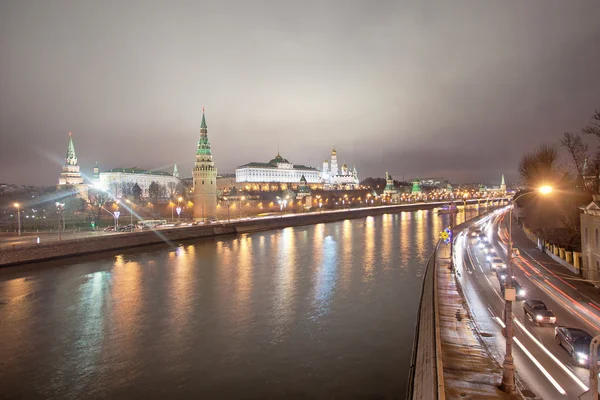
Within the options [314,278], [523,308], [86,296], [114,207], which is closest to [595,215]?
[523,308]

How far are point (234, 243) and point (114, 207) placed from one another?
1414 inches

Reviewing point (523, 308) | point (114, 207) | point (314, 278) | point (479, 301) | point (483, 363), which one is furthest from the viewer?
point (114, 207)

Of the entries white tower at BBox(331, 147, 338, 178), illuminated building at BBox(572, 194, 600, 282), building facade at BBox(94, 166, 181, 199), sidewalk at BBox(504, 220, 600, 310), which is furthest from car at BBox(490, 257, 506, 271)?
white tower at BBox(331, 147, 338, 178)

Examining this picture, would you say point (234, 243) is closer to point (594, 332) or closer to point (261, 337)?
point (261, 337)

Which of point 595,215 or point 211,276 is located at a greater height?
point 595,215

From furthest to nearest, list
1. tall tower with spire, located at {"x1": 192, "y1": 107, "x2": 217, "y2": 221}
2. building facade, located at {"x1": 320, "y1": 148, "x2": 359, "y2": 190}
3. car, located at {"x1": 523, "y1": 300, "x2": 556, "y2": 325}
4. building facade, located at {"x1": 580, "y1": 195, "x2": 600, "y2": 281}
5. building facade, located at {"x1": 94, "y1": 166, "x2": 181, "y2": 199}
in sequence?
building facade, located at {"x1": 320, "y1": 148, "x2": 359, "y2": 190} → building facade, located at {"x1": 94, "y1": 166, "x2": 181, "y2": 199} → tall tower with spire, located at {"x1": 192, "y1": 107, "x2": 217, "y2": 221} → building facade, located at {"x1": 580, "y1": 195, "x2": 600, "y2": 281} → car, located at {"x1": 523, "y1": 300, "x2": 556, "y2": 325}

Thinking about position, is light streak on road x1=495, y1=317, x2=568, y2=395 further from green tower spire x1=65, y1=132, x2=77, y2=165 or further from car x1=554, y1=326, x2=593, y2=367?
green tower spire x1=65, y1=132, x2=77, y2=165

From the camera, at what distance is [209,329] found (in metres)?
17.4

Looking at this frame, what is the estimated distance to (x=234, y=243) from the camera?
153ft

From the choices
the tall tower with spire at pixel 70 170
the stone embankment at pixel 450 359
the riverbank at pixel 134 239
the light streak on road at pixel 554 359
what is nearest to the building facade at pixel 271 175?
the tall tower with spire at pixel 70 170

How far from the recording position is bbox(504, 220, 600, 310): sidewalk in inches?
691

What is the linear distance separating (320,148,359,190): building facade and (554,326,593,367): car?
539 feet

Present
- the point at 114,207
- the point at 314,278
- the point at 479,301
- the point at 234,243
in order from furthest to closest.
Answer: the point at 114,207
the point at 234,243
the point at 314,278
the point at 479,301

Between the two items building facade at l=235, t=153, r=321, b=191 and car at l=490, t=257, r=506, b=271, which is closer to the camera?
car at l=490, t=257, r=506, b=271
